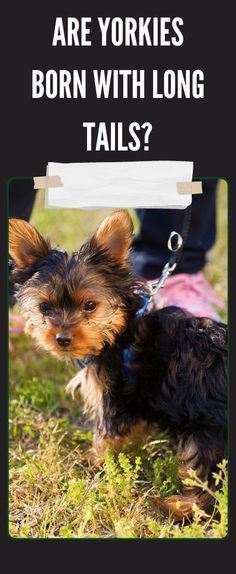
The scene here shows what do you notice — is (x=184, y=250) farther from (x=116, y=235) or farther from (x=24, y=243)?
(x=24, y=243)

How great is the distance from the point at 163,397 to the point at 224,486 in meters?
0.73

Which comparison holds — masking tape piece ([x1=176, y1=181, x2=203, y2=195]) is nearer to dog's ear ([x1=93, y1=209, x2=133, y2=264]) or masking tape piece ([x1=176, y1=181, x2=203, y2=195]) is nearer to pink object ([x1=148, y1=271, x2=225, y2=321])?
dog's ear ([x1=93, y1=209, x2=133, y2=264])

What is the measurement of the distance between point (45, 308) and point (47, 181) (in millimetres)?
784

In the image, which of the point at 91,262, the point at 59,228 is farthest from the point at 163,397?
the point at 59,228

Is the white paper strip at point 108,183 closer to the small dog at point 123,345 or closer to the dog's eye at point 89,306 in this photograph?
the small dog at point 123,345

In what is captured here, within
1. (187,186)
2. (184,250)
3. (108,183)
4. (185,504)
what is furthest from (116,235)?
(184,250)

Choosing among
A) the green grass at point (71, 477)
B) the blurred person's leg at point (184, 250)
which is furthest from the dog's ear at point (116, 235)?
the blurred person's leg at point (184, 250)

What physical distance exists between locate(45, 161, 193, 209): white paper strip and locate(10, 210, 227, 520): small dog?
181mm

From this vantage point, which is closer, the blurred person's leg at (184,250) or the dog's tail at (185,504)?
the dog's tail at (185,504)

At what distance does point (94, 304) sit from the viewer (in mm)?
4301

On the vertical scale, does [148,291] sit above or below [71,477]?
above

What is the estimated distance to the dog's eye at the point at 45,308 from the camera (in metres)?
4.31

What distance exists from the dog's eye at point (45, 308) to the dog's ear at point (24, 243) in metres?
0.34

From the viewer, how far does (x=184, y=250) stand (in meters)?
6.43
